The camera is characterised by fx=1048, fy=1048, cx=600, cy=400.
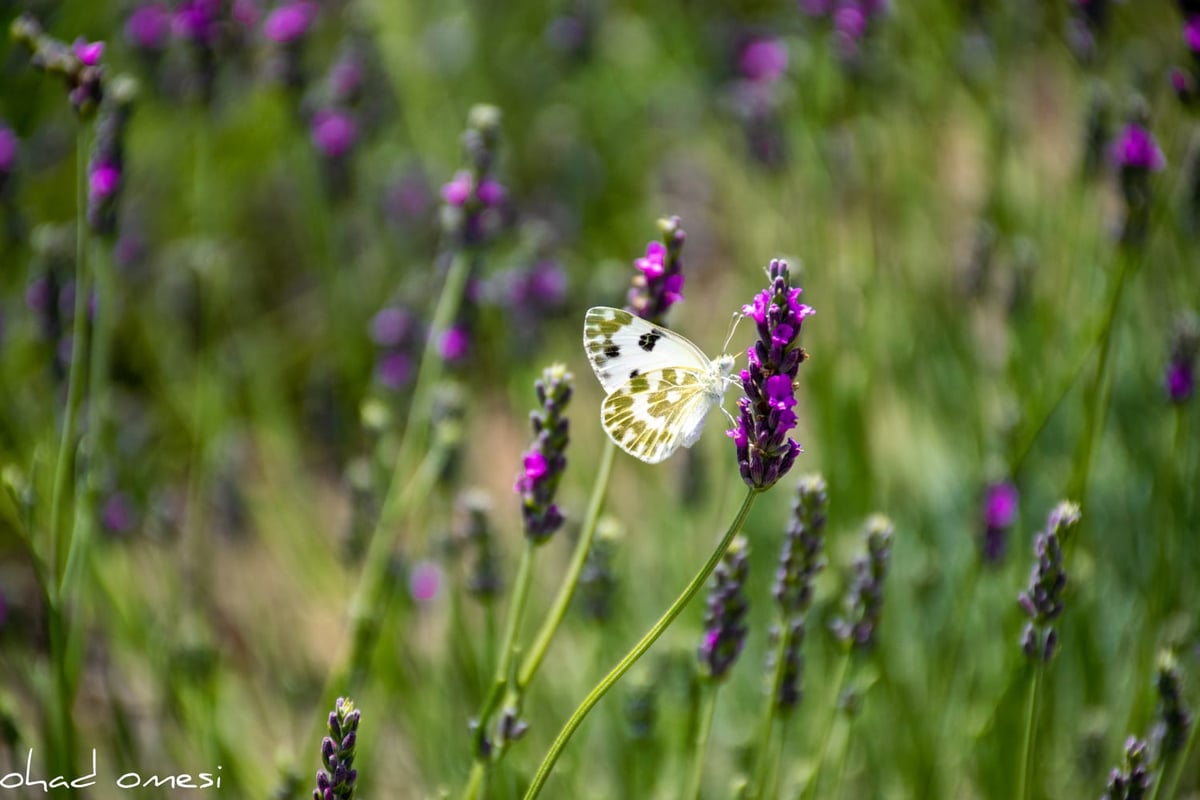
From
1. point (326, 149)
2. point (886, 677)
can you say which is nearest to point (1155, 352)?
point (886, 677)

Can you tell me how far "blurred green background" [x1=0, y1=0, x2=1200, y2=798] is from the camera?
6.99 feet

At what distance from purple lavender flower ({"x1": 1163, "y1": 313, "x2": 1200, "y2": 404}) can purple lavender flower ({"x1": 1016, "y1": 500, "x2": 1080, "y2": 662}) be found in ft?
1.85

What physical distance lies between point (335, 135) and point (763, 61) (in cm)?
183

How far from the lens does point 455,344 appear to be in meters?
2.14

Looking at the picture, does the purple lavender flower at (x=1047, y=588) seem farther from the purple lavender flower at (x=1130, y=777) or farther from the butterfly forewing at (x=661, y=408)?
the butterfly forewing at (x=661, y=408)

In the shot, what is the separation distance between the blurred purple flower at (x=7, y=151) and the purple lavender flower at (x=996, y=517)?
6.86 ft

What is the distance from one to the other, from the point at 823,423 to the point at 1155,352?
3.36 feet

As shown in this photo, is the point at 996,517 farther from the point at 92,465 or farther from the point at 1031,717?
the point at 92,465

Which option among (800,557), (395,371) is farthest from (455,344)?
(800,557)

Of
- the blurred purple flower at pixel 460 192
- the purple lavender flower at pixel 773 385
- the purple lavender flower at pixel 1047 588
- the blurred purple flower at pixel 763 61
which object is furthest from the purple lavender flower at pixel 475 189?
the blurred purple flower at pixel 763 61

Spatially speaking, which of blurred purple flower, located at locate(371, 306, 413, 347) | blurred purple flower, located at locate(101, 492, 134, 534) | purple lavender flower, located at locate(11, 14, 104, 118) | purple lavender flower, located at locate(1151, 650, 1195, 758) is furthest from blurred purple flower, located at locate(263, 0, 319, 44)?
purple lavender flower, located at locate(1151, 650, 1195, 758)

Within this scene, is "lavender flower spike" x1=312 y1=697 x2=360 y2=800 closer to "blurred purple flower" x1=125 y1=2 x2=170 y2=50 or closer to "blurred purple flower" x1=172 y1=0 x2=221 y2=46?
"blurred purple flower" x1=172 y1=0 x2=221 y2=46

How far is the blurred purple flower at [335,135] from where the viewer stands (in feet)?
8.94

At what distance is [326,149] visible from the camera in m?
2.74
